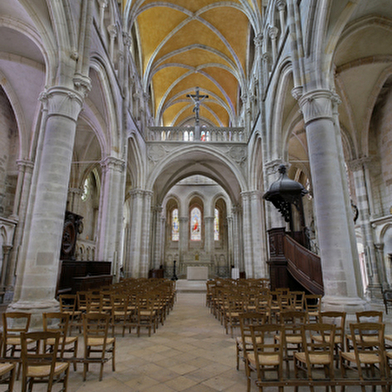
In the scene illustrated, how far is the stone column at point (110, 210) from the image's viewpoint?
11.3m

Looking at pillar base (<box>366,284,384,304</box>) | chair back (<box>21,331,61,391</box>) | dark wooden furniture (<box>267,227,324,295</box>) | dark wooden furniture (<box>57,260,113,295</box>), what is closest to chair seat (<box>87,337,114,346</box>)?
chair back (<box>21,331,61,391</box>)

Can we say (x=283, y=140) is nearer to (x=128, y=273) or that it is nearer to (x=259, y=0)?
(x=259, y=0)

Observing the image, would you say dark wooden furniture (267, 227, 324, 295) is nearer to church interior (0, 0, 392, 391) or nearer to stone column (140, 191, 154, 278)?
church interior (0, 0, 392, 391)

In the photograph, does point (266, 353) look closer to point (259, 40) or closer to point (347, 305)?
point (347, 305)

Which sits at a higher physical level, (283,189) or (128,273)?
(283,189)

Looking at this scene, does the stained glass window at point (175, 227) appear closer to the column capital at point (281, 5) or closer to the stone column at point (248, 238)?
the stone column at point (248, 238)

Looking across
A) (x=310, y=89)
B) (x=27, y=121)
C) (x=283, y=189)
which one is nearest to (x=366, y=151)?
(x=283, y=189)

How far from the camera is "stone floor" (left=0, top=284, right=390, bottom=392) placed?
10.2 feet

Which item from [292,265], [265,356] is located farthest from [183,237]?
[265,356]

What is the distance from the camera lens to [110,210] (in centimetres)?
1177

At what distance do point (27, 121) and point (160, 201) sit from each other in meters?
12.6

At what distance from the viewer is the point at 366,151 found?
12836mm

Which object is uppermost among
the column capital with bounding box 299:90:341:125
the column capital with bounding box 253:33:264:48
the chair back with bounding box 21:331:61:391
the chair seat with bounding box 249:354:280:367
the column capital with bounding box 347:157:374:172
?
the column capital with bounding box 253:33:264:48

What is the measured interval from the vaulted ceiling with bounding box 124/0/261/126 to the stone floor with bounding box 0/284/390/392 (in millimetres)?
15212
